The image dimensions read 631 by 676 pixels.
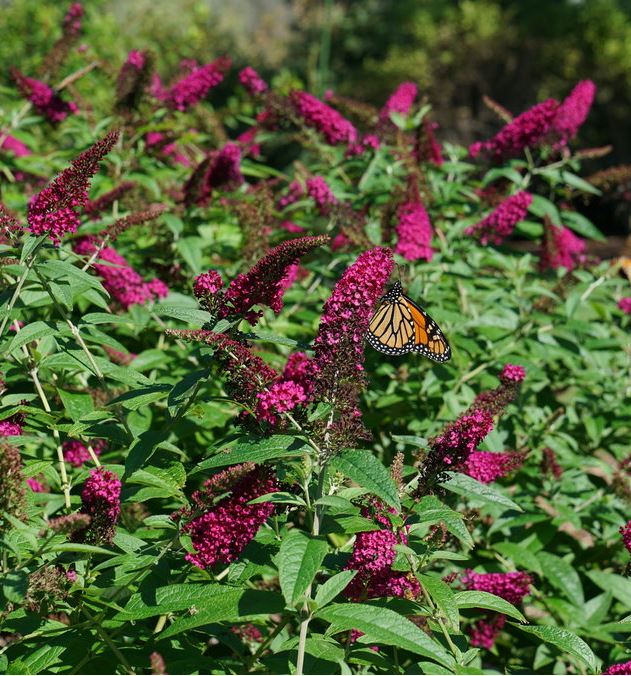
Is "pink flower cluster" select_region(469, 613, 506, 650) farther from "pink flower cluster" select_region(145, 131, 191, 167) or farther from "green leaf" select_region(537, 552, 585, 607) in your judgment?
"pink flower cluster" select_region(145, 131, 191, 167)

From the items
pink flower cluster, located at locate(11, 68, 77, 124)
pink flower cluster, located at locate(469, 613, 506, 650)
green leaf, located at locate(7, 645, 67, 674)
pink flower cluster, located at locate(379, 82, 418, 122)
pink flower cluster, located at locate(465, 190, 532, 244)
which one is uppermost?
pink flower cluster, located at locate(379, 82, 418, 122)

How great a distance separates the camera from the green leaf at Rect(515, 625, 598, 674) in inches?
86.8

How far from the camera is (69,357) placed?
2.70 m

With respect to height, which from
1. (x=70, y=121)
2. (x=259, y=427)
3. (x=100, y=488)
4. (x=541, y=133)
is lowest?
(x=100, y=488)

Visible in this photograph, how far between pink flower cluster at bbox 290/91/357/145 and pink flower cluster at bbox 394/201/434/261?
1.05m

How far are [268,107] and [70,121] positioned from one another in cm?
121

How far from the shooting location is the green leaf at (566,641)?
2205 mm

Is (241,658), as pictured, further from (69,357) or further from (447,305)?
(447,305)

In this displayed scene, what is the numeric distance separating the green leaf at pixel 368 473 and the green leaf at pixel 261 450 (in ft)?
0.32

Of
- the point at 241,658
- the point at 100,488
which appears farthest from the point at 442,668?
the point at 100,488

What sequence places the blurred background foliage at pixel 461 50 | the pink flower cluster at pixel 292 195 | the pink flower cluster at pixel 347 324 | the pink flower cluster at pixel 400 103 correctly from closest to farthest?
1. the pink flower cluster at pixel 347 324
2. the pink flower cluster at pixel 292 195
3. the pink flower cluster at pixel 400 103
4. the blurred background foliage at pixel 461 50

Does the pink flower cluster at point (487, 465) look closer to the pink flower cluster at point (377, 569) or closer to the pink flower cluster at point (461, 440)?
the pink flower cluster at point (461, 440)

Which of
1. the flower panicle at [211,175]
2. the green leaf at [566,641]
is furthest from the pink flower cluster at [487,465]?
the flower panicle at [211,175]

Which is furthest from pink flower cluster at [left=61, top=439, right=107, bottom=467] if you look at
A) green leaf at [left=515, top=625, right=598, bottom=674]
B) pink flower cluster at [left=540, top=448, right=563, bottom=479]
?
pink flower cluster at [left=540, top=448, right=563, bottom=479]
